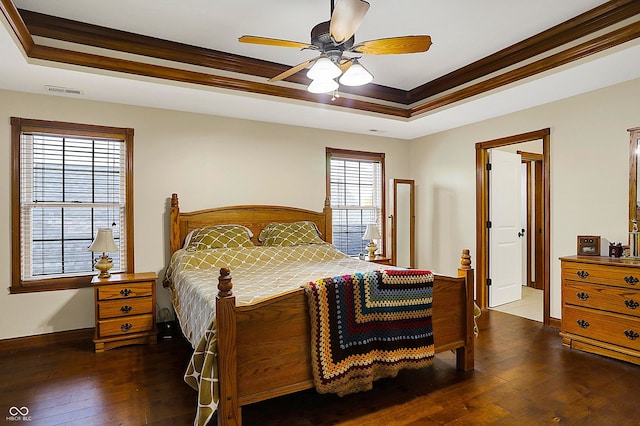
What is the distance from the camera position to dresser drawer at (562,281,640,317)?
291cm

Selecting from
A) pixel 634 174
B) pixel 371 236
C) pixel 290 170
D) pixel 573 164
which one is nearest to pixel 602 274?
pixel 634 174

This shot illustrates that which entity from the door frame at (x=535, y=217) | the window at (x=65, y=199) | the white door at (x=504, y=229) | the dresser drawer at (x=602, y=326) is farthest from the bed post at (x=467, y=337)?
the door frame at (x=535, y=217)

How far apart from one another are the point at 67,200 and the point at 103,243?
690 mm

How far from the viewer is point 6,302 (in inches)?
134

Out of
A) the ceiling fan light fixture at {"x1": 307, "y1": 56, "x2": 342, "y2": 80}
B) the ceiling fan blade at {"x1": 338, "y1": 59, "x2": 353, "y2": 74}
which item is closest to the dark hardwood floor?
the ceiling fan light fixture at {"x1": 307, "y1": 56, "x2": 342, "y2": 80}

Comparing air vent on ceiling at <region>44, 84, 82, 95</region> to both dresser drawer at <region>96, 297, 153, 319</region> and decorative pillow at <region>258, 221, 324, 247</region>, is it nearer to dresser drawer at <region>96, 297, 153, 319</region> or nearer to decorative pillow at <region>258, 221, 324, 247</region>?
dresser drawer at <region>96, 297, 153, 319</region>

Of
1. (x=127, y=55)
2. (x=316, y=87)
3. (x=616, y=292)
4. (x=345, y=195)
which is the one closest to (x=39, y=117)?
(x=127, y=55)

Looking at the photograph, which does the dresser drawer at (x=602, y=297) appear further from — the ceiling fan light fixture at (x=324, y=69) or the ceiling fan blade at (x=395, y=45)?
the ceiling fan light fixture at (x=324, y=69)

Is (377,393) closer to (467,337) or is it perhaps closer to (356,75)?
(467,337)

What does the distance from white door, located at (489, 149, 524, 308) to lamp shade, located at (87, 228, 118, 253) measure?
4.26 meters

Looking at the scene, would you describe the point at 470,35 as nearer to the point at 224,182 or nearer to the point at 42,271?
the point at 224,182

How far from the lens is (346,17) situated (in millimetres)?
2039

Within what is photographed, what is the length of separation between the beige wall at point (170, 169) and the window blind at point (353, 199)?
0.86 ft

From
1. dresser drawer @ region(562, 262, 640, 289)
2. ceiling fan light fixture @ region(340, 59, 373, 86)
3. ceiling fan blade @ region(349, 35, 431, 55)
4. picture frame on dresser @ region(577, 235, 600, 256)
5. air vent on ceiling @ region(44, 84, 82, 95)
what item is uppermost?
air vent on ceiling @ region(44, 84, 82, 95)
